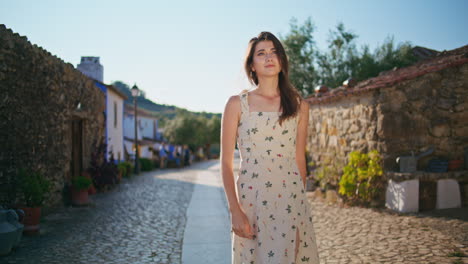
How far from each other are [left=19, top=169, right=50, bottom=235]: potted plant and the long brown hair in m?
4.50

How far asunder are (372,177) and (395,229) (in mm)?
1754

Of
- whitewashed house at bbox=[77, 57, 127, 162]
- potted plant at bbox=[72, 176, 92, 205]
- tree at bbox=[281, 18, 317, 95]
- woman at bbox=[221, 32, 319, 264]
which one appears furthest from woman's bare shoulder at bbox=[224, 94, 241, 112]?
tree at bbox=[281, 18, 317, 95]

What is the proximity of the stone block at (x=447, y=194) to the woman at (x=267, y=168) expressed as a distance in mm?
4688

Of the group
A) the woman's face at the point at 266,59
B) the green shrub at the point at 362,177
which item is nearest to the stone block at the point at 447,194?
the green shrub at the point at 362,177

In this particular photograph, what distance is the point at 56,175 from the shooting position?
7.44 meters

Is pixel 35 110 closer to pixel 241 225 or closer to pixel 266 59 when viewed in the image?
pixel 266 59

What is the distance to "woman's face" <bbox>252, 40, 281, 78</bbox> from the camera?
2.12m

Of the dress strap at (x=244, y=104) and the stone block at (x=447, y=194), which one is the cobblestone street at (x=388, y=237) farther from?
the dress strap at (x=244, y=104)

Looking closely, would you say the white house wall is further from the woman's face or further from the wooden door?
the woman's face

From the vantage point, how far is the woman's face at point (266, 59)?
2119mm

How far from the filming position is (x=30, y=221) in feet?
17.3

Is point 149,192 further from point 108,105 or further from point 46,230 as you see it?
point 108,105

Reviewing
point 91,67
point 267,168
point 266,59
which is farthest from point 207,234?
point 91,67

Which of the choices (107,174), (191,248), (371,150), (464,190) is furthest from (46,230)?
(464,190)
